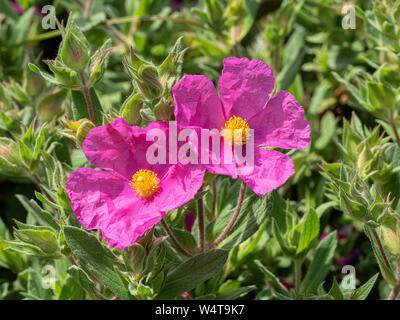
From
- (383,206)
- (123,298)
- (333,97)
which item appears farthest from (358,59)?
(123,298)

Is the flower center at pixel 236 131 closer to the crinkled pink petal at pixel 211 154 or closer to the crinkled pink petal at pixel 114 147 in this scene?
the crinkled pink petal at pixel 211 154

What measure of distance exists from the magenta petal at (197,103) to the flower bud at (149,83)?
0.08 meters

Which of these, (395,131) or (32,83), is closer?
(395,131)

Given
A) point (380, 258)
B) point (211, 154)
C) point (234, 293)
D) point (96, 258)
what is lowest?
point (234, 293)

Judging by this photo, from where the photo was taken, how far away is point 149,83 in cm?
Result: 137

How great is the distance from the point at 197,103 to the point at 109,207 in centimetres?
34

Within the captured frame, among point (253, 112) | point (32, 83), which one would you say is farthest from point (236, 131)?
point (32, 83)

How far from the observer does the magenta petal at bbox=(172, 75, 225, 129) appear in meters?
1.32

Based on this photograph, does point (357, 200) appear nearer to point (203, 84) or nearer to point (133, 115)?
point (203, 84)

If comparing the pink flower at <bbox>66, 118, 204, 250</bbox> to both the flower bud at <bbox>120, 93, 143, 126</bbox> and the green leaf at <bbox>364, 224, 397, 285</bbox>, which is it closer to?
the flower bud at <bbox>120, 93, 143, 126</bbox>

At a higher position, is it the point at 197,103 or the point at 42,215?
the point at 197,103

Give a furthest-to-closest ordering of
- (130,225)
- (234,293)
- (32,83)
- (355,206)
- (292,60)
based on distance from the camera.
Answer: (292,60), (32,83), (234,293), (355,206), (130,225)

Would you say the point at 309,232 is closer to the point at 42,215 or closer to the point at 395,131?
the point at 395,131

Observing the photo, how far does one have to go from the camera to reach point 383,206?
57.3 inches
